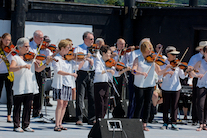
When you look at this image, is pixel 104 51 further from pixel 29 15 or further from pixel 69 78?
pixel 29 15

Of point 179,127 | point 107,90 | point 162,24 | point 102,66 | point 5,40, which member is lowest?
point 179,127

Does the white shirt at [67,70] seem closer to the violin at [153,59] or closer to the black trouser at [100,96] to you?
the black trouser at [100,96]

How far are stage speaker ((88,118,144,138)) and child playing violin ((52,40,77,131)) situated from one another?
125cm

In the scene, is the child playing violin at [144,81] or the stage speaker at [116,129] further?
the child playing violin at [144,81]

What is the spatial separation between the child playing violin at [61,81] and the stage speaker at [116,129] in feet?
4.11

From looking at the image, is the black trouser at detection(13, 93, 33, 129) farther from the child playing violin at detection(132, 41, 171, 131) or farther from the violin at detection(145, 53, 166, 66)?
the violin at detection(145, 53, 166, 66)

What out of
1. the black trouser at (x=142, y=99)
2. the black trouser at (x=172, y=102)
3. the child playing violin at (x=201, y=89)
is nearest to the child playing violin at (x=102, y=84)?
the black trouser at (x=142, y=99)

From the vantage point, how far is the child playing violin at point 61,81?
6742 mm

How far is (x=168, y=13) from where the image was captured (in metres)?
11.4

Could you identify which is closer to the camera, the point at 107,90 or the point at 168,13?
the point at 107,90

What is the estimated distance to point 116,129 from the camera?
18.4 feet

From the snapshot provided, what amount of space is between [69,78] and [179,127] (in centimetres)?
273

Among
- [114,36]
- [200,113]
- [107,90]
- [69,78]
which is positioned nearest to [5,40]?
[69,78]

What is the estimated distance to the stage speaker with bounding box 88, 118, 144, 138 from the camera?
5555mm
